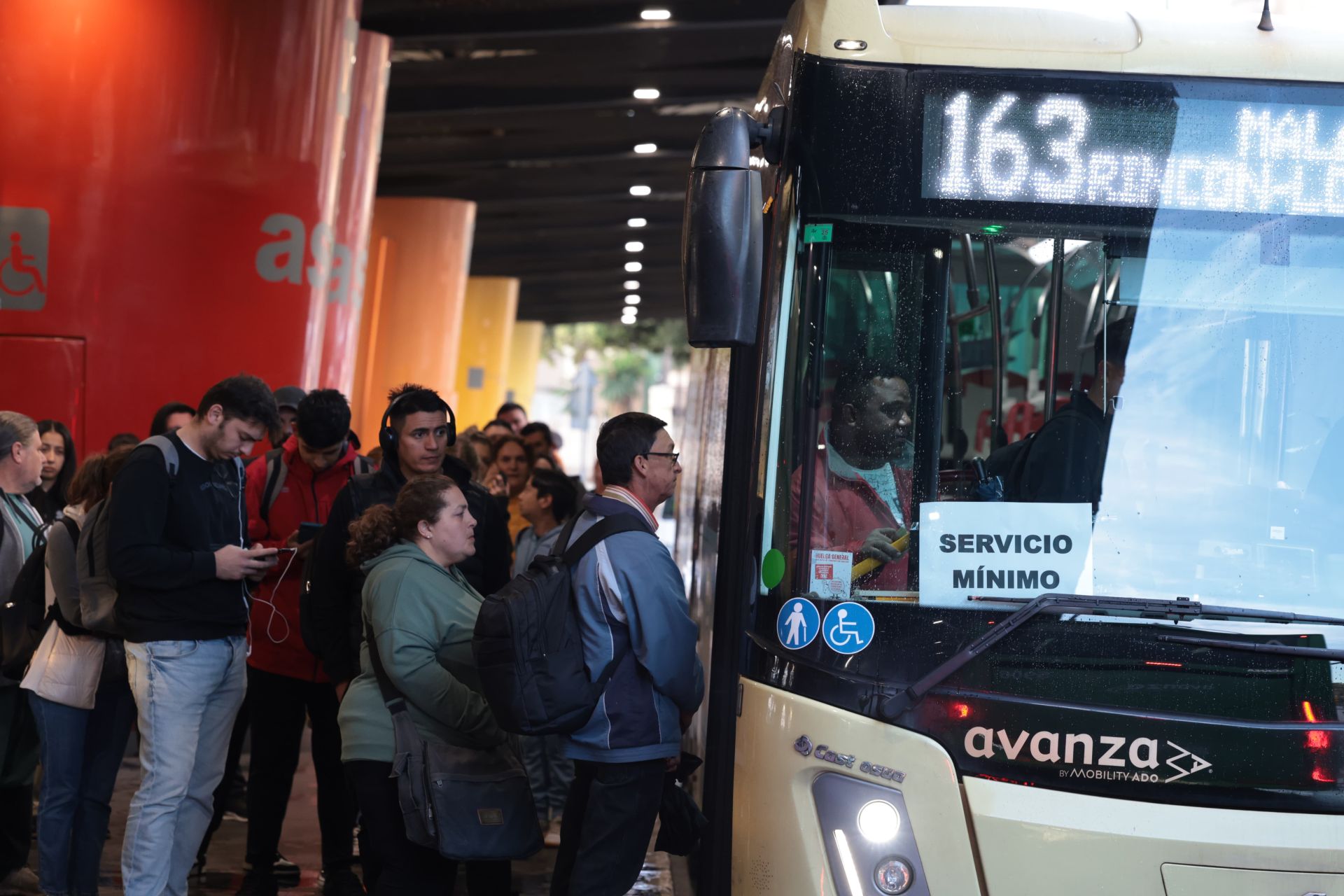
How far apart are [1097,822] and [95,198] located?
8397mm

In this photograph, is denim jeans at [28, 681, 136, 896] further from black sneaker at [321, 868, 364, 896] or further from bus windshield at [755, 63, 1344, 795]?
bus windshield at [755, 63, 1344, 795]

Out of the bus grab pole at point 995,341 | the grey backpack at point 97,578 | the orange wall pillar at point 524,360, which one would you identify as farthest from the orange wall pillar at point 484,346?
the bus grab pole at point 995,341

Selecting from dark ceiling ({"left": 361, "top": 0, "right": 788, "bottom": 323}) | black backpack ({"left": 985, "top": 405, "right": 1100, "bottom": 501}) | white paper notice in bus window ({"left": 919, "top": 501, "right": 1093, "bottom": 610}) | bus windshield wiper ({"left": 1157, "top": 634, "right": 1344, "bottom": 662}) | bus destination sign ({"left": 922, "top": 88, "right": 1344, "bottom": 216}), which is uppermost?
dark ceiling ({"left": 361, "top": 0, "right": 788, "bottom": 323})

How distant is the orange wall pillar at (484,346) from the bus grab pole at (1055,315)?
2235 cm

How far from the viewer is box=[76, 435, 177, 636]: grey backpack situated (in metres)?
5.62

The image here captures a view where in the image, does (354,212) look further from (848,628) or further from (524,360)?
(524,360)

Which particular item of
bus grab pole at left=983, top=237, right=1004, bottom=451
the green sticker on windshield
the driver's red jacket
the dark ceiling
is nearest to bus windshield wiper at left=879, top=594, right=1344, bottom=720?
the driver's red jacket

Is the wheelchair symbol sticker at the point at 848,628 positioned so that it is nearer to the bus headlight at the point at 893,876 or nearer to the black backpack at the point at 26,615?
the bus headlight at the point at 893,876

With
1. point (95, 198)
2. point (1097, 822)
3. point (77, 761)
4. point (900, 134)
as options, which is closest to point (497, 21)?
point (95, 198)

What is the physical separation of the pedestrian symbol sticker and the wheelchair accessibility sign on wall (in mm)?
7553

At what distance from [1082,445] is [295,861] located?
4823 millimetres

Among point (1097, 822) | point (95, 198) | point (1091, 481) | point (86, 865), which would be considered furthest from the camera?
point (95, 198)

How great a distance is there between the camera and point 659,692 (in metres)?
4.45

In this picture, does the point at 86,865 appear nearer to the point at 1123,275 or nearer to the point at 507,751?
the point at 507,751
